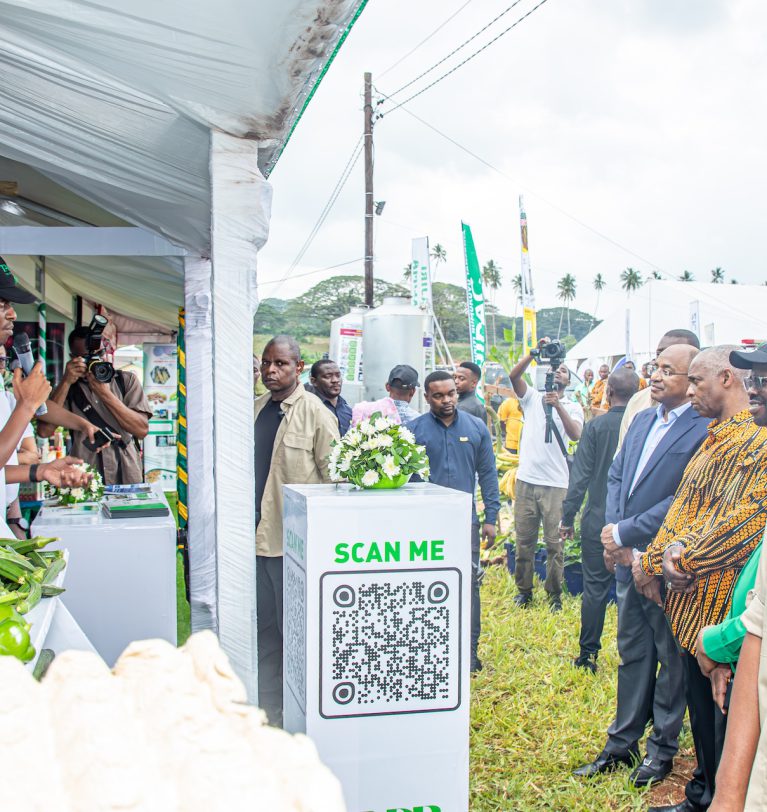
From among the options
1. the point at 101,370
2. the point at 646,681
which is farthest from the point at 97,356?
the point at 646,681

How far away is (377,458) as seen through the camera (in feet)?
11.2

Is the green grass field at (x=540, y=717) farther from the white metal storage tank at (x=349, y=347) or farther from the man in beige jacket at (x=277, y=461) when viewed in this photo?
the white metal storage tank at (x=349, y=347)

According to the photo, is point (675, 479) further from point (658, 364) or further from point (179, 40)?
point (179, 40)

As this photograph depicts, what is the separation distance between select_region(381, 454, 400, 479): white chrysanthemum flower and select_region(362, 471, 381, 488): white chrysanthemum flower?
2.0 inches

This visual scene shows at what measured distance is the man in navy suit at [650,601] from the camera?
→ 13.3ft

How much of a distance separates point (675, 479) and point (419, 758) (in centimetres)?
188

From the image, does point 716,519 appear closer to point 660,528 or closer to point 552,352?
point 660,528

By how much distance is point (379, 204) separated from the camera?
20.0 m

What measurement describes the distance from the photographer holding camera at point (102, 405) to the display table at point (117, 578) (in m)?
1.40

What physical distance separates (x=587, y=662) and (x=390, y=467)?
3.18 m

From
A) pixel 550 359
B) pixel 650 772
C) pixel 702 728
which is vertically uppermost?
pixel 550 359

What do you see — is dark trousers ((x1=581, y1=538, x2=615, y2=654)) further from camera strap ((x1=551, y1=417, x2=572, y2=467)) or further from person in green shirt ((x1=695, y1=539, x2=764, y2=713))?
person in green shirt ((x1=695, y1=539, x2=764, y2=713))

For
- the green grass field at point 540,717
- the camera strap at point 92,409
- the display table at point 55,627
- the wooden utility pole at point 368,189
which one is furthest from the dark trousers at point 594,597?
the wooden utility pole at point 368,189

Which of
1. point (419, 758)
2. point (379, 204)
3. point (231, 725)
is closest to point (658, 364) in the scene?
point (419, 758)
